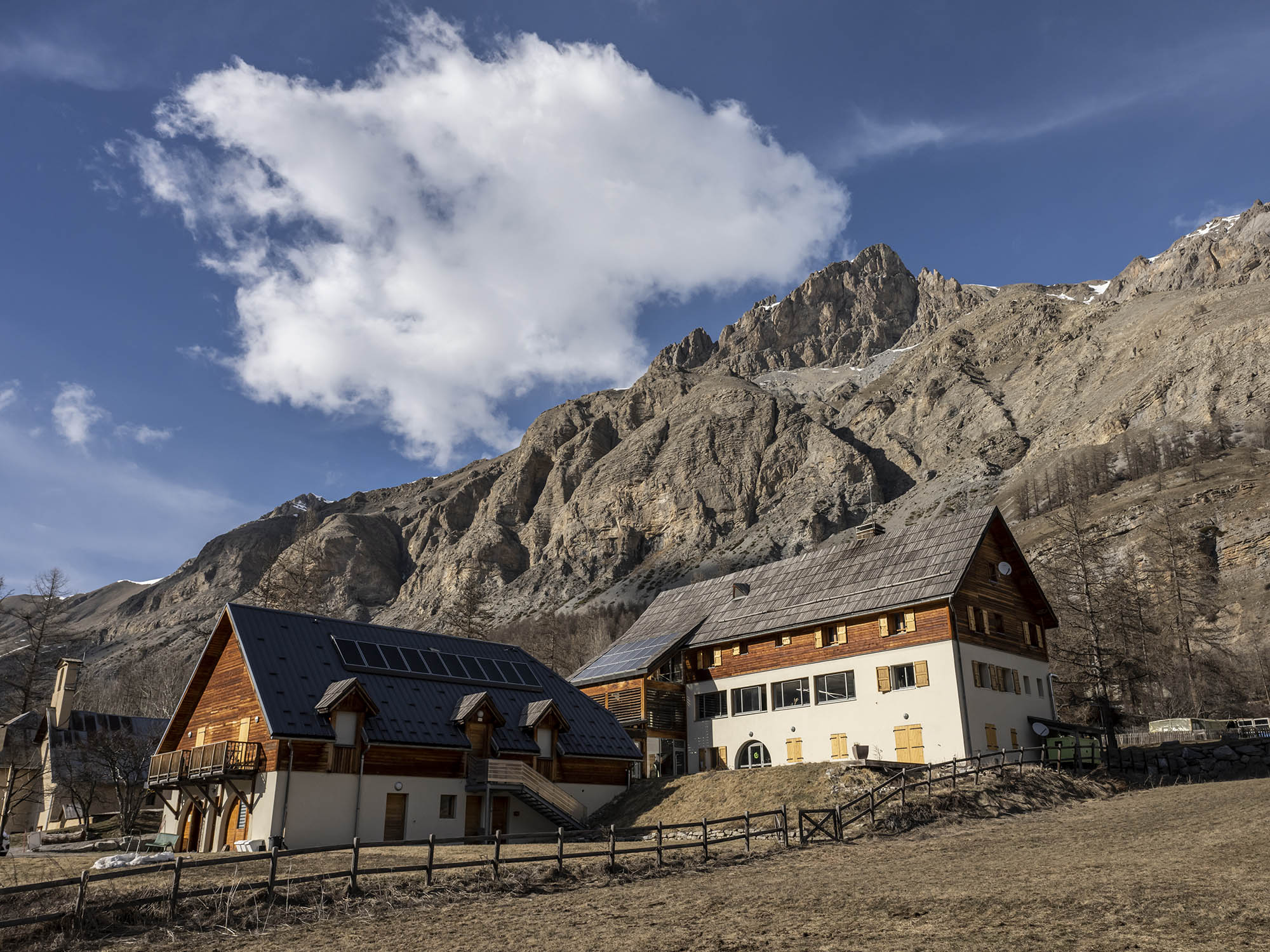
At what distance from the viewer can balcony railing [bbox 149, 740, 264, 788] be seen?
120 feet

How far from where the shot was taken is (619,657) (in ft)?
191

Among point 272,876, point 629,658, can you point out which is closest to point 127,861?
point 272,876

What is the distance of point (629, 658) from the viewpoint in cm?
5688

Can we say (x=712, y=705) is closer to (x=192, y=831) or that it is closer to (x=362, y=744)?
(x=362, y=744)

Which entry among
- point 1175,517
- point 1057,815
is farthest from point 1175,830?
point 1175,517

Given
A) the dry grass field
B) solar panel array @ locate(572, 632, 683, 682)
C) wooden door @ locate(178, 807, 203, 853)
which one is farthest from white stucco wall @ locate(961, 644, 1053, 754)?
wooden door @ locate(178, 807, 203, 853)

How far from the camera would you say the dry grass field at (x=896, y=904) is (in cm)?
1593

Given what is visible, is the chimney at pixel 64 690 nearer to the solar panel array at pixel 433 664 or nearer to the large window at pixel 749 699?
the solar panel array at pixel 433 664

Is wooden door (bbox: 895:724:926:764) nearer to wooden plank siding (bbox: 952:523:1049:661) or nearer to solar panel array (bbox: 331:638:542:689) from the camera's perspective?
wooden plank siding (bbox: 952:523:1049:661)

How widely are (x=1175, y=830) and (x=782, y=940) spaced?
16.1 m

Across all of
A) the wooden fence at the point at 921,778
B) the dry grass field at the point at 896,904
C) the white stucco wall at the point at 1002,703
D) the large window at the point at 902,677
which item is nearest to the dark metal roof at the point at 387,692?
the large window at the point at 902,677

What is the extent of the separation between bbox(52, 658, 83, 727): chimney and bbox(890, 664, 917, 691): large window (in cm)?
5484

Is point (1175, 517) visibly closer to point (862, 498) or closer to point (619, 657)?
point (862, 498)

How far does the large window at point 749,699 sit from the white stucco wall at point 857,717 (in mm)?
219
